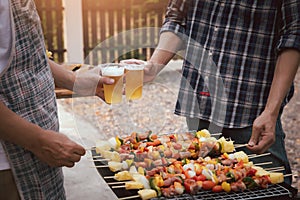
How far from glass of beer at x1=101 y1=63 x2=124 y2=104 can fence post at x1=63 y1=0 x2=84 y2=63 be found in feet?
19.1

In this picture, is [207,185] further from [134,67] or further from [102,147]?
[134,67]

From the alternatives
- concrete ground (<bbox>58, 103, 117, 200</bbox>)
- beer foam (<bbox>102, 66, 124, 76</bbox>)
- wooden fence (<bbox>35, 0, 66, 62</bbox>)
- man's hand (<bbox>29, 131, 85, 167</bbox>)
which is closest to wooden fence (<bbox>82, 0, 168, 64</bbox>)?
wooden fence (<bbox>35, 0, 66, 62</bbox>)

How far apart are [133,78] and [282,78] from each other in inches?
27.8

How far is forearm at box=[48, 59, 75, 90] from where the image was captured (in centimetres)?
233

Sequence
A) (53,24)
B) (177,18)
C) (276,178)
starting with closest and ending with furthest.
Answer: (276,178), (177,18), (53,24)

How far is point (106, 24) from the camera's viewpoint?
29.7 ft

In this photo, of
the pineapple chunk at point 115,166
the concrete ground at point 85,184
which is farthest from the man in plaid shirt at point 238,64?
the concrete ground at point 85,184

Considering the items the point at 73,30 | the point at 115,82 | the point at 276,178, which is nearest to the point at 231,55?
the point at 115,82

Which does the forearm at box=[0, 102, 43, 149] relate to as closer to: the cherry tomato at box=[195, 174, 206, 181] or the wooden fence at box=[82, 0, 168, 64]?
the cherry tomato at box=[195, 174, 206, 181]

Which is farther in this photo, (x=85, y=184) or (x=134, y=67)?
(x=85, y=184)

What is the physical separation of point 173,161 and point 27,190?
71cm

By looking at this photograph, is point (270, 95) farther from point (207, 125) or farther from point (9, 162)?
point (9, 162)

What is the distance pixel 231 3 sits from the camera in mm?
2477

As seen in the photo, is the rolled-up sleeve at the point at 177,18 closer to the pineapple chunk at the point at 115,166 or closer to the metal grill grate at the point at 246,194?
the pineapple chunk at the point at 115,166
